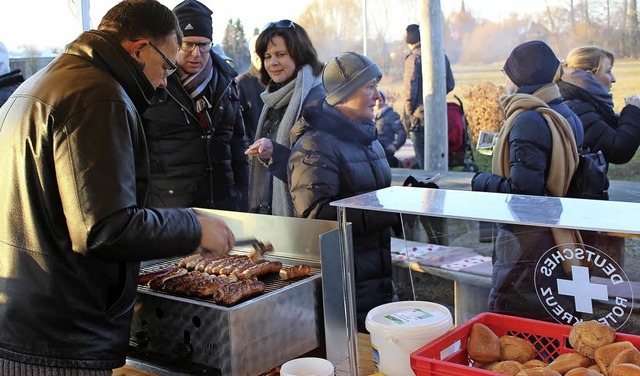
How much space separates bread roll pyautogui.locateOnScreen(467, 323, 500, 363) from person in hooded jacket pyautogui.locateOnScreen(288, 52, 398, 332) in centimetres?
122

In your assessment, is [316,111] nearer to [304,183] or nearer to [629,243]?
[304,183]

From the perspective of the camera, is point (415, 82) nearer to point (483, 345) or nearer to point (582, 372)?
point (483, 345)

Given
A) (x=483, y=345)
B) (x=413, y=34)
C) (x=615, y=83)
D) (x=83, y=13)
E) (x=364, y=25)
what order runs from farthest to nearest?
(x=364, y=25), (x=413, y=34), (x=615, y=83), (x=83, y=13), (x=483, y=345)

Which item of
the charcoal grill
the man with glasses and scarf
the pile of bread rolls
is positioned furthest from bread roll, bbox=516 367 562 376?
the man with glasses and scarf

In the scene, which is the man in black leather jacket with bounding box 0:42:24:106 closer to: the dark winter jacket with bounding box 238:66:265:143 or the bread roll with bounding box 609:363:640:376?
the dark winter jacket with bounding box 238:66:265:143

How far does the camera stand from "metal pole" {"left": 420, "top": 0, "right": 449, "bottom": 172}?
6793 mm

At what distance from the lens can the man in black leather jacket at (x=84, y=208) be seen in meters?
1.63

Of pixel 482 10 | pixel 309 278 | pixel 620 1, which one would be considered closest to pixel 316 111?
pixel 309 278

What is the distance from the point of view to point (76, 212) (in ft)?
5.35

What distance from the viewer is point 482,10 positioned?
8766 millimetres

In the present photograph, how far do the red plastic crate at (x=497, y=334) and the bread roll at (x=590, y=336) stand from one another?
0.04 meters

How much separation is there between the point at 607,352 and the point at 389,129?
5803 millimetres

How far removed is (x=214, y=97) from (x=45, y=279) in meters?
2.30

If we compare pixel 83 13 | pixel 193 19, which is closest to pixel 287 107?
pixel 193 19
